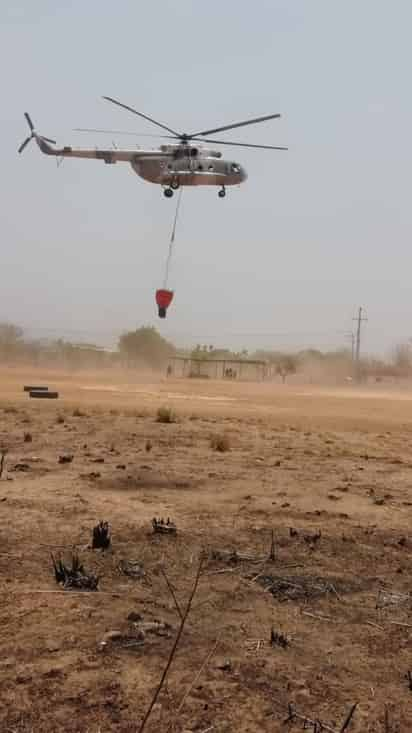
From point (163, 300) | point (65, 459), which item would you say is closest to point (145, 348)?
point (163, 300)

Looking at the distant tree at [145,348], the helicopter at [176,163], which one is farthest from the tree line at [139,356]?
the helicopter at [176,163]

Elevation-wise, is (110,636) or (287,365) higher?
(287,365)

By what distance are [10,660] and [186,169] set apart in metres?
22.5

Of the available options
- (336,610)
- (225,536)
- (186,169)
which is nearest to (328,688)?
(336,610)

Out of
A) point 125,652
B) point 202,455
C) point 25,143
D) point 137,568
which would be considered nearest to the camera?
point 125,652

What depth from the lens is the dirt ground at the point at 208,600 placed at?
13.1 feet

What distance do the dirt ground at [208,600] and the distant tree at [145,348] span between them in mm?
99021

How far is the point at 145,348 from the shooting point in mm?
113625

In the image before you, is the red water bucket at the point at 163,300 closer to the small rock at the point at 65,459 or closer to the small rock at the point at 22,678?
the small rock at the point at 65,459

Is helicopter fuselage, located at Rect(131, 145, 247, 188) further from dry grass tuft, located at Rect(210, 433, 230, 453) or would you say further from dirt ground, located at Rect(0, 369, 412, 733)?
dirt ground, located at Rect(0, 369, 412, 733)

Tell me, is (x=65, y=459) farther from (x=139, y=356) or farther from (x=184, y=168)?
(x=139, y=356)

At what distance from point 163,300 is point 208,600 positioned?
1929 cm

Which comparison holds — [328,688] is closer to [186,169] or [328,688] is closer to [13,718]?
[13,718]

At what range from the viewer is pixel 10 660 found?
4.41 m
